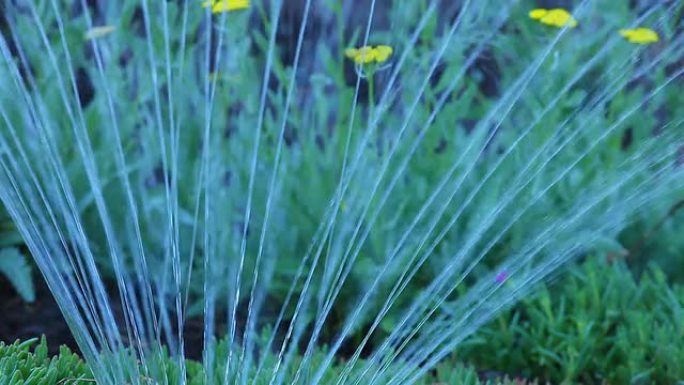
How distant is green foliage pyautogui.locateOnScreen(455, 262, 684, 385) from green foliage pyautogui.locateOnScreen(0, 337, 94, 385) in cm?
89

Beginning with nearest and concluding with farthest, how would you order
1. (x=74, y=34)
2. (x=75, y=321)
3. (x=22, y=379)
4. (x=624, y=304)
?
1. (x=75, y=321)
2. (x=22, y=379)
3. (x=624, y=304)
4. (x=74, y=34)

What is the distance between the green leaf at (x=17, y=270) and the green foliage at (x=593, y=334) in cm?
102

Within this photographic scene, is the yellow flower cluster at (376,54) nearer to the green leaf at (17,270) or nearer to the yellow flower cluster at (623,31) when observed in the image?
the yellow flower cluster at (623,31)

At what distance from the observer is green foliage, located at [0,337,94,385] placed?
6.19ft

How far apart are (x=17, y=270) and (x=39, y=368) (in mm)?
872

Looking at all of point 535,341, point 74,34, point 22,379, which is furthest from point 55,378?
point 74,34

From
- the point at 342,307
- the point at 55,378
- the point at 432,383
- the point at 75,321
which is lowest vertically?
the point at 342,307

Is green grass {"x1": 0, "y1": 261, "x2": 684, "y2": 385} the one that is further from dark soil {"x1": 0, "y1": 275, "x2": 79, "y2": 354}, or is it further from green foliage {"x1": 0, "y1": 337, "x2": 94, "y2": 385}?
dark soil {"x1": 0, "y1": 275, "x2": 79, "y2": 354}

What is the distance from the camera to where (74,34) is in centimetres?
331

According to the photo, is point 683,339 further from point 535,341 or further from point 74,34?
point 74,34

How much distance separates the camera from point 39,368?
6.29 ft

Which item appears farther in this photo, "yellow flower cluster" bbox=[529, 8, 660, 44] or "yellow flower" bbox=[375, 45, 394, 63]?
"yellow flower cluster" bbox=[529, 8, 660, 44]

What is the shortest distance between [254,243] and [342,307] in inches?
11.4

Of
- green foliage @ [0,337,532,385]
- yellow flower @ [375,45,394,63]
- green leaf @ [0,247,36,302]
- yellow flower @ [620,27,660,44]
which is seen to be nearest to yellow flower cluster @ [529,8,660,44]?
yellow flower @ [620,27,660,44]
